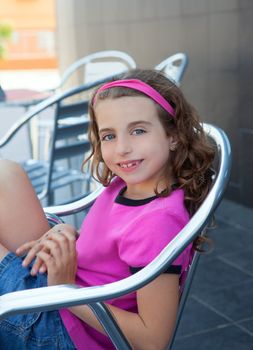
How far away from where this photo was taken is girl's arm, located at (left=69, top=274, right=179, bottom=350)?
1.31 m

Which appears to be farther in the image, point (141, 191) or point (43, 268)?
point (141, 191)

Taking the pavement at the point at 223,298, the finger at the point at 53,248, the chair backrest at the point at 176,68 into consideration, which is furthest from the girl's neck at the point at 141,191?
the chair backrest at the point at 176,68

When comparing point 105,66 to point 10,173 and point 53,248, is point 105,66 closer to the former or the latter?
point 10,173

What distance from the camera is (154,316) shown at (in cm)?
131

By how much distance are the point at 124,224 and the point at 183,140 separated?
0.23 meters

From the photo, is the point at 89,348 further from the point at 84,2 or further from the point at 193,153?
the point at 84,2

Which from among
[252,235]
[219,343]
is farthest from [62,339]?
[252,235]

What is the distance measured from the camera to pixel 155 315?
1312 mm

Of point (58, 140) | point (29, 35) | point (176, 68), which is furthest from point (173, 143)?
point (29, 35)

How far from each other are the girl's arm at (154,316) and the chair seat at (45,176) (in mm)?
1663

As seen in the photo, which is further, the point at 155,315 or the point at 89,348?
the point at 89,348

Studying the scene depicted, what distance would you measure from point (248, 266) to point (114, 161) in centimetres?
180

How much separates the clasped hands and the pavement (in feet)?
3.65

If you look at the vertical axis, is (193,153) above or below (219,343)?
above
